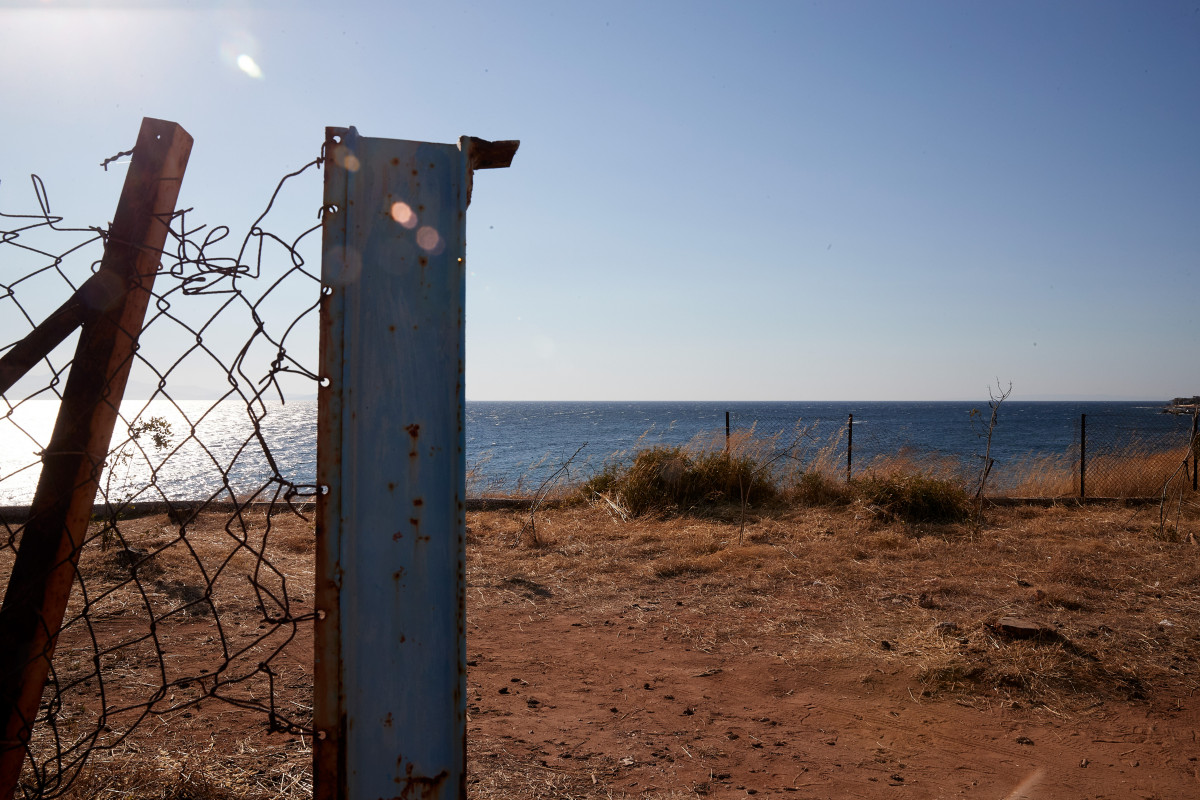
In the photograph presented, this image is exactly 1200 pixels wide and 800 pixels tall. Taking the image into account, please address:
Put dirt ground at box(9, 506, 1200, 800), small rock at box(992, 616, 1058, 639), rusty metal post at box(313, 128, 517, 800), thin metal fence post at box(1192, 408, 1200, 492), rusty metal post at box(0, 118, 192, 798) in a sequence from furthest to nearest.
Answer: thin metal fence post at box(1192, 408, 1200, 492) → small rock at box(992, 616, 1058, 639) → dirt ground at box(9, 506, 1200, 800) → rusty metal post at box(0, 118, 192, 798) → rusty metal post at box(313, 128, 517, 800)

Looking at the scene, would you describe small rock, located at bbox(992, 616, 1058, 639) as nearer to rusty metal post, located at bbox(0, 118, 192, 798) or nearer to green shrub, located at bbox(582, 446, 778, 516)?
rusty metal post, located at bbox(0, 118, 192, 798)

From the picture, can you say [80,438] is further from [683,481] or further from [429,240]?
[683,481]

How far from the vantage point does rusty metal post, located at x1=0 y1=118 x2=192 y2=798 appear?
138 cm

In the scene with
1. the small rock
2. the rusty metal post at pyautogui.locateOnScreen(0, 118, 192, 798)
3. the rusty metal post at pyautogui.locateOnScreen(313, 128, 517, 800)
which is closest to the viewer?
the rusty metal post at pyautogui.locateOnScreen(313, 128, 517, 800)

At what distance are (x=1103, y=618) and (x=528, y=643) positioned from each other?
3.87 m

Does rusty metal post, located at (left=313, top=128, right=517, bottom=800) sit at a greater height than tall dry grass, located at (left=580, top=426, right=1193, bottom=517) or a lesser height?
greater

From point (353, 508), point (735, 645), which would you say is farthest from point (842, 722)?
point (353, 508)

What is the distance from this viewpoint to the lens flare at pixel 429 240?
4.17 ft

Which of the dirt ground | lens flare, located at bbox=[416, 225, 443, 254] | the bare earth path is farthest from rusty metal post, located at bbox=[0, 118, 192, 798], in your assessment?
the bare earth path

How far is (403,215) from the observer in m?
1.27

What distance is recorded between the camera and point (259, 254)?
4.88ft

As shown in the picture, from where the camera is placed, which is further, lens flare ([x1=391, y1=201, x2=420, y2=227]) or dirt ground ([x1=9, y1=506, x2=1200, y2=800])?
dirt ground ([x1=9, y1=506, x2=1200, y2=800])

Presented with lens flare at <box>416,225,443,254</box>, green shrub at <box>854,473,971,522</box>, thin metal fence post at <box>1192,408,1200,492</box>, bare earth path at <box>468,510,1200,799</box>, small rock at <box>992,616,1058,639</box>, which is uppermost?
lens flare at <box>416,225,443,254</box>

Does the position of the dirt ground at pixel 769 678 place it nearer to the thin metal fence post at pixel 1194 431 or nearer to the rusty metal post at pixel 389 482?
the rusty metal post at pixel 389 482
